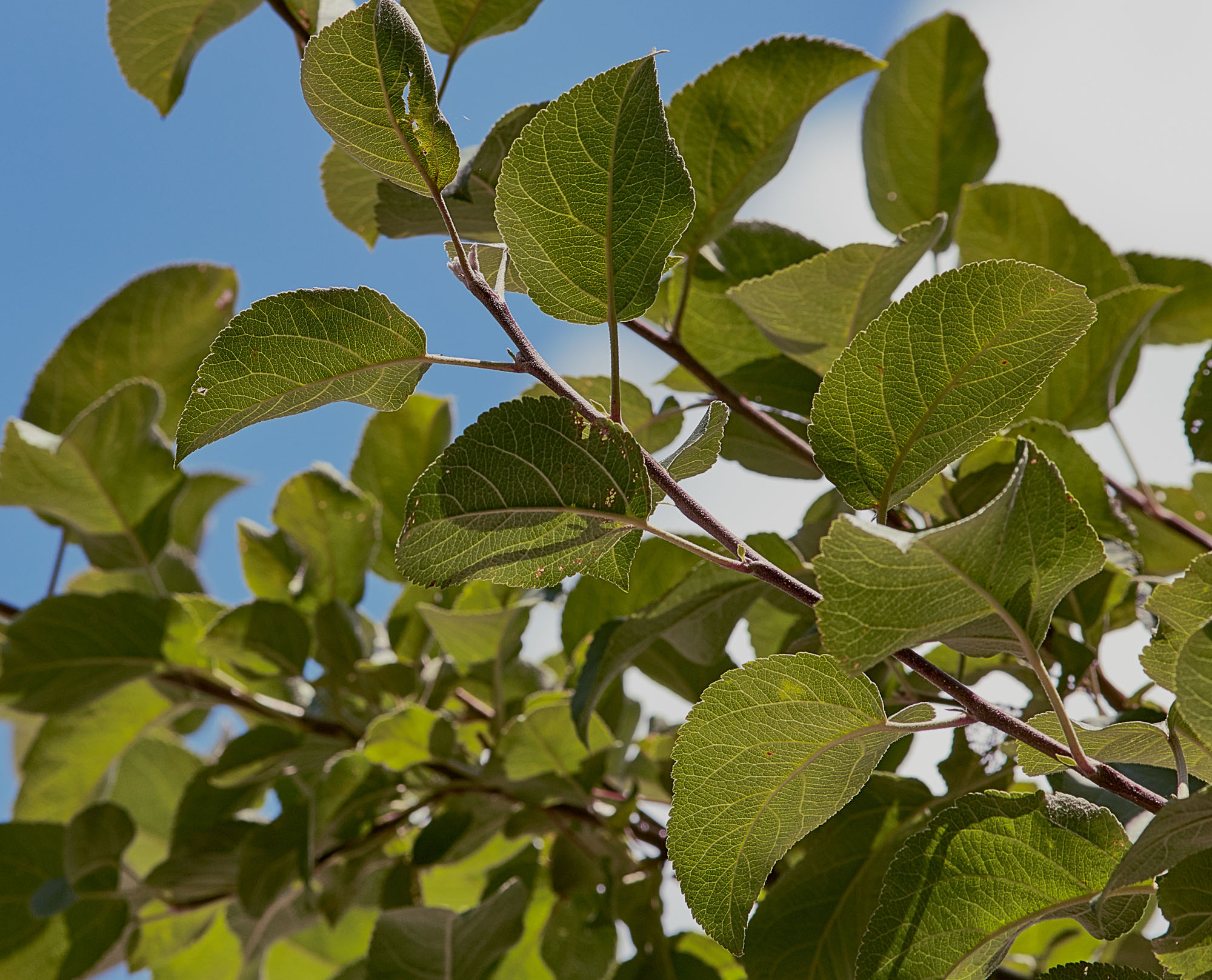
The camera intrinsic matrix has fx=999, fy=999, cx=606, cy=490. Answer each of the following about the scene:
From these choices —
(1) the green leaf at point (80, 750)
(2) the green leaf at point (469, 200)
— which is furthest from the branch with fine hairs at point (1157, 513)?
(1) the green leaf at point (80, 750)

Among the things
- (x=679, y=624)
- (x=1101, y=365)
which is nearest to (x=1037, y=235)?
(x=1101, y=365)

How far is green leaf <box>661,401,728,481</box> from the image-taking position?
0.56 m

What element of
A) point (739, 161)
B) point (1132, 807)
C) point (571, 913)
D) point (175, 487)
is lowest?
point (571, 913)

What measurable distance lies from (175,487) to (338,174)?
54cm

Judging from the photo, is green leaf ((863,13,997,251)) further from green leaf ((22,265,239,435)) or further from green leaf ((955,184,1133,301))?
green leaf ((22,265,239,435))

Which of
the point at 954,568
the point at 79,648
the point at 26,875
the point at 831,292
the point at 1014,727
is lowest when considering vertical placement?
the point at 26,875

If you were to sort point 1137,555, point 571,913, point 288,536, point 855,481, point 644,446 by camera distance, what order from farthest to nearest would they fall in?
point 288,536 < point 571,913 < point 644,446 < point 1137,555 < point 855,481

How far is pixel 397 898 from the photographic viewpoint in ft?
3.69

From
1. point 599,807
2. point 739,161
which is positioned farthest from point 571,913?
point 739,161

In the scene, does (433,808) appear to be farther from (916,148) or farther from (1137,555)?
(916,148)

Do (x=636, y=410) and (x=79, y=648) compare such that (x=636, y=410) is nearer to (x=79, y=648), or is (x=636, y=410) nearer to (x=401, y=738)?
(x=401, y=738)

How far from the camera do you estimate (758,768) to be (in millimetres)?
567

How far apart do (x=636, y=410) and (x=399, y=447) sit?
17.7 inches

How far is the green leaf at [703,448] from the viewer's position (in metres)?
0.56
